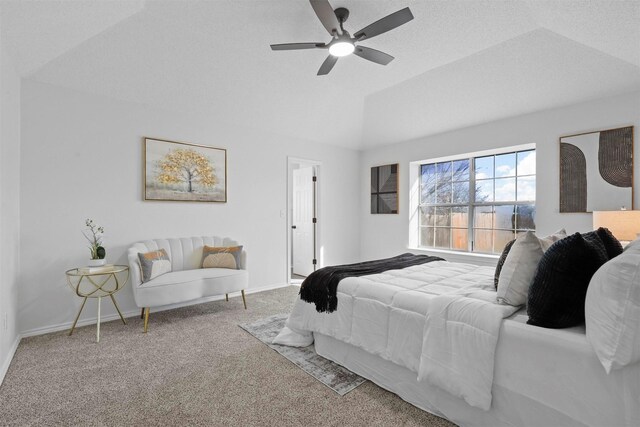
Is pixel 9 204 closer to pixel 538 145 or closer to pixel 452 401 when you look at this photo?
pixel 452 401

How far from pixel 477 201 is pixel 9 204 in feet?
17.3

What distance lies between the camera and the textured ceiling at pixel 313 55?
262cm

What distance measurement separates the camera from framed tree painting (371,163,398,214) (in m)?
5.48

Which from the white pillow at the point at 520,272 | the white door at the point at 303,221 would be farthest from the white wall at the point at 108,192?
the white pillow at the point at 520,272

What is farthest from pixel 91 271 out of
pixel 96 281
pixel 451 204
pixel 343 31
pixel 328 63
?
pixel 451 204

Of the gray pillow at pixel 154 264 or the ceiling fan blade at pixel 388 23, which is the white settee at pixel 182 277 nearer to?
the gray pillow at pixel 154 264

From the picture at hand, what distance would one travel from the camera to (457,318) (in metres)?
1.68

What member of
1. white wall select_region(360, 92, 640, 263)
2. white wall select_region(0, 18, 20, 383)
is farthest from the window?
white wall select_region(0, 18, 20, 383)

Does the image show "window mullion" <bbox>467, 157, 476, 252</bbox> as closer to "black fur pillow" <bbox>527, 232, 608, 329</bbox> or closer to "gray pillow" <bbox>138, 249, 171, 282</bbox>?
"black fur pillow" <bbox>527, 232, 608, 329</bbox>

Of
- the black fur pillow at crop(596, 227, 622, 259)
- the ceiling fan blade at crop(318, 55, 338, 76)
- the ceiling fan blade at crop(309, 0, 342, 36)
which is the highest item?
the ceiling fan blade at crop(309, 0, 342, 36)

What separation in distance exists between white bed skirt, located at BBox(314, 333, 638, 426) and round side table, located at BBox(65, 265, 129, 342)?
212 centimetres

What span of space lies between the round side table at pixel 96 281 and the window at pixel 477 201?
4346 millimetres

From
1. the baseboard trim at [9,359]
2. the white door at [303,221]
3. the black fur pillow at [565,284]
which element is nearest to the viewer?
the black fur pillow at [565,284]

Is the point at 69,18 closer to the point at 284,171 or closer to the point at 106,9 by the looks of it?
the point at 106,9
